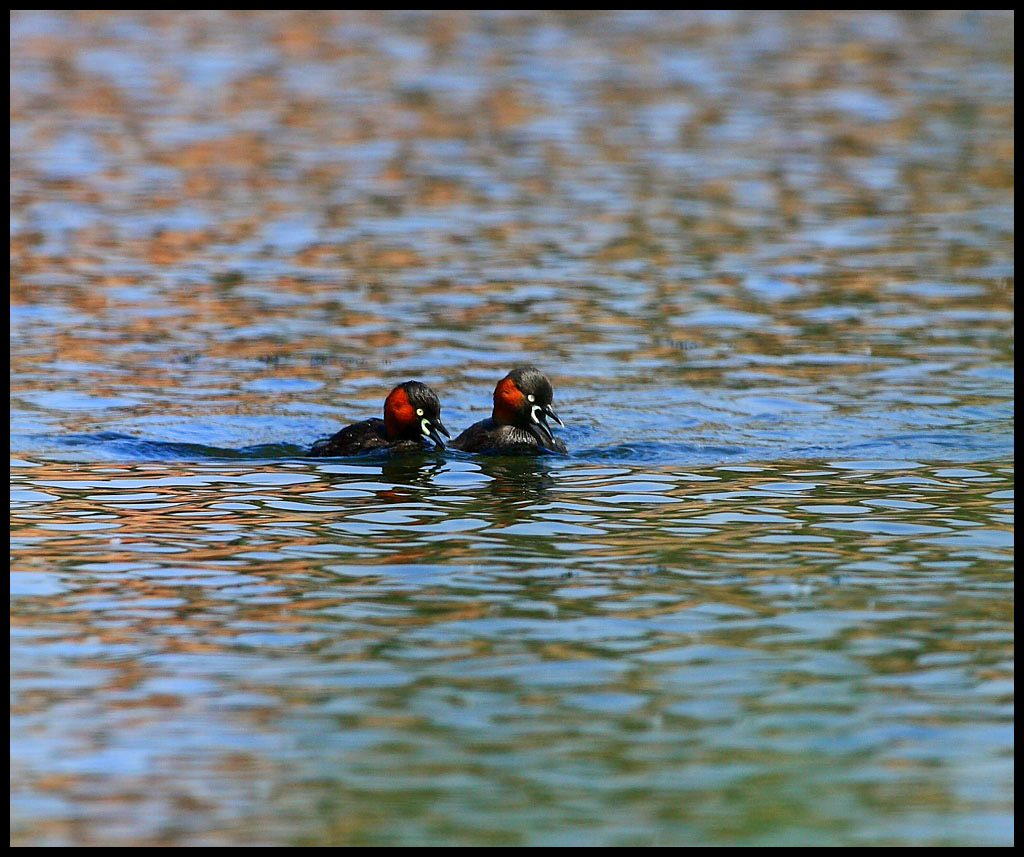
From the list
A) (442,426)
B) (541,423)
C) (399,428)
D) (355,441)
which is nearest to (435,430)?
(442,426)

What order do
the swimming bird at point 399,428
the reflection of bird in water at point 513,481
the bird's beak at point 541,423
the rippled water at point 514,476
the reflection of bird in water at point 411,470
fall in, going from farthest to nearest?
the bird's beak at point 541,423 < the swimming bird at point 399,428 < the reflection of bird in water at point 411,470 < the reflection of bird in water at point 513,481 < the rippled water at point 514,476

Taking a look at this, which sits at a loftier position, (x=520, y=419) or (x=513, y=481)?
(x=520, y=419)

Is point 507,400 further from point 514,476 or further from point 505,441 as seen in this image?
point 514,476

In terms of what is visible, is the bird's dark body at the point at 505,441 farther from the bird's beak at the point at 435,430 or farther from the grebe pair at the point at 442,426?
the bird's beak at the point at 435,430

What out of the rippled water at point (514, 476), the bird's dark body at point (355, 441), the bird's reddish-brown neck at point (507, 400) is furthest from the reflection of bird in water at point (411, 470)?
the bird's reddish-brown neck at point (507, 400)

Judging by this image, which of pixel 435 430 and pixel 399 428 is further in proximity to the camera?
pixel 435 430

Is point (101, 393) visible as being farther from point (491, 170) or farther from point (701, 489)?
point (491, 170)

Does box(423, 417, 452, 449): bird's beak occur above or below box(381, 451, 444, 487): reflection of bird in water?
above

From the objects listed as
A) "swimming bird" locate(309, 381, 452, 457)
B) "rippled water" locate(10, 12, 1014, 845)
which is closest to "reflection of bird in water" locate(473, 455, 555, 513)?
"rippled water" locate(10, 12, 1014, 845)

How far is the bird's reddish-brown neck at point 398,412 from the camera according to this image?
14.1m

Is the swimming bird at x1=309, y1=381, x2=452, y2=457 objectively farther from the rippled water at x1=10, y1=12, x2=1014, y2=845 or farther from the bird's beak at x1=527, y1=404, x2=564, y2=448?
the bird's beak at x1=527, y1=404, x2=564, y2=448

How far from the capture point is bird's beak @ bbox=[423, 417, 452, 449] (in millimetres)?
14156

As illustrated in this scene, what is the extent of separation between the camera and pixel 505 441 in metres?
14.2

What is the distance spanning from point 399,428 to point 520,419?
90cm
